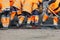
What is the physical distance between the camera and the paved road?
39.2 ft

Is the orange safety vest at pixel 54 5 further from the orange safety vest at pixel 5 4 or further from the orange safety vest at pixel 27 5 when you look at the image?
the orange safety vest at pixel 5 4

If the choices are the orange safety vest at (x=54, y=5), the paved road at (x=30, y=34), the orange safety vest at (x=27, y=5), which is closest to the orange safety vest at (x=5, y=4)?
the orange safety vest at (x=27, y=5)

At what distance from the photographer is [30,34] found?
1268 centimetres

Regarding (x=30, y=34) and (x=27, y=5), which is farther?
(x=27, y=5)

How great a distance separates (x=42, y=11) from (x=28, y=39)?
9.10 ft

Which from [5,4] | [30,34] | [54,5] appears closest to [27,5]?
[5,4]

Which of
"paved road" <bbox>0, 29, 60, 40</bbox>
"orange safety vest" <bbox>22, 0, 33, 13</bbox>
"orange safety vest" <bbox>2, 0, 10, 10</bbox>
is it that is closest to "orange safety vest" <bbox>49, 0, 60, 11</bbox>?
"orange safety vest" <bbox>22, 0, 33, 13</bbox>

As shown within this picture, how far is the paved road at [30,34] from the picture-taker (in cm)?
1195

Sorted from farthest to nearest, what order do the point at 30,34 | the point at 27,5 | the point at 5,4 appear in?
1. the point at 27,5
2. the point at 5,4
3. the point at 30,34

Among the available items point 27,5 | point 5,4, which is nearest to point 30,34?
point 27,5

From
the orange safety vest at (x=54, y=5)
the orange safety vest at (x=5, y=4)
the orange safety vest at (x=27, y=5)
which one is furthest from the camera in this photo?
the orange safety vest at (x=54, y=5)

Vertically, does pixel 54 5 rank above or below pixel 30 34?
above

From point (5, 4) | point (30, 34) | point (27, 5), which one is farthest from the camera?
point (27, 5)

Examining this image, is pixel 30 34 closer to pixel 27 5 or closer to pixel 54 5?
pixel 27 5
